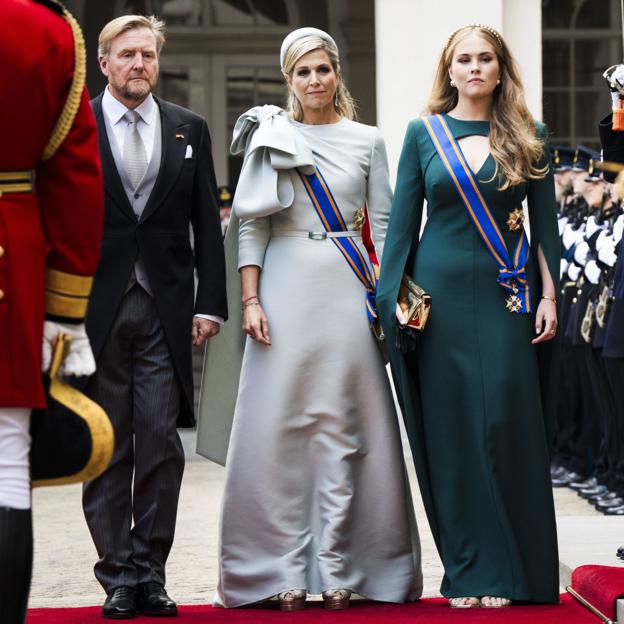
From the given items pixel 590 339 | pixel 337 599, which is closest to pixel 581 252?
pixel 590 339

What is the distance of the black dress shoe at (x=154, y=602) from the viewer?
4.79 m

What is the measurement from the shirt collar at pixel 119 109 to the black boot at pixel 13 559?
1840 mm

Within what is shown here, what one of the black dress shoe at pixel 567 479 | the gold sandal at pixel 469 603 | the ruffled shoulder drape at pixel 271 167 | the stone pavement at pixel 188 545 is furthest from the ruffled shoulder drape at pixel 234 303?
the black dress shoe at pixel 567 479

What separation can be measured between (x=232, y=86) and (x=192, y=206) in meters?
13.1

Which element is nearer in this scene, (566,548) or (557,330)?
(557,330)

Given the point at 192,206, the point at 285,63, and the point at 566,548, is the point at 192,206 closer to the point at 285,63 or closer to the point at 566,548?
the point at 285,63

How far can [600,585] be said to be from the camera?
466 centimetres

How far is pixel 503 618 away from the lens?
15.0 ft

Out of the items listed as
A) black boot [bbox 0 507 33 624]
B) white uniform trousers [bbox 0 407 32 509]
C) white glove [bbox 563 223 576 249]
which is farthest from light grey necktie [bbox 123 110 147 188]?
white glove [bbox 563 223 576 249]

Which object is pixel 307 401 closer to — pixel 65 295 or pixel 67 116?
pixel 65 295

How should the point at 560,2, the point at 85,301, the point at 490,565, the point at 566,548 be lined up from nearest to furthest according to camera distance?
1. the point at 85,301
2. the point at 490,565
3. the point at 566,548
4. the point at 560,2

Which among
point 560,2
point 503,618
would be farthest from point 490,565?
point 560,2

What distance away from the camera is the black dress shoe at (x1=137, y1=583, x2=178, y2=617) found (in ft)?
15.7

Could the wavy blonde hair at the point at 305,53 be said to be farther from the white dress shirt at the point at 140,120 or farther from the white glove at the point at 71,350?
the white glove at the point at 71,350
